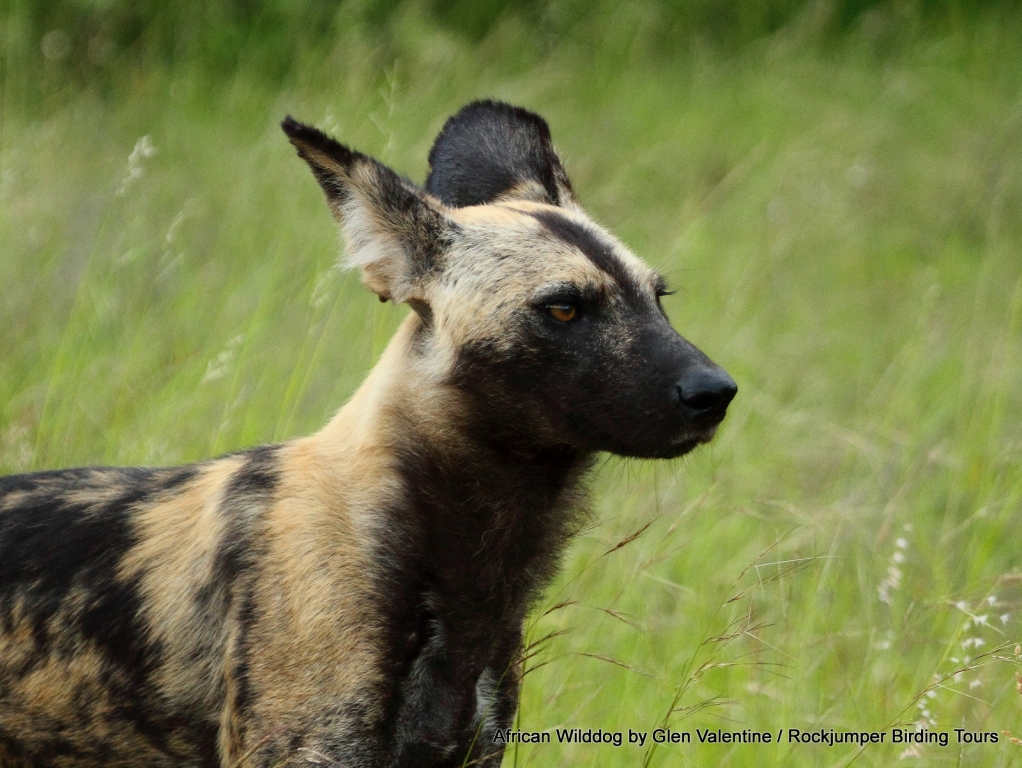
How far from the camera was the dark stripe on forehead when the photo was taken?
291cm

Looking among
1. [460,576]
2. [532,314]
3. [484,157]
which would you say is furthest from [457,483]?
[484,157]

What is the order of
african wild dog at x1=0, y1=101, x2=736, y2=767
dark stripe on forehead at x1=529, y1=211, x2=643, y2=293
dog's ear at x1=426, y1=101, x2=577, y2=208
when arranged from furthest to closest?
dog's ear at x1=426, y1=101, x2=577, y2=208 < dark stripe on forehead at x1=529, y1=211, x2=643, y2=293 < african wild dog at x1=0, y1=101, x2=736, y2=767

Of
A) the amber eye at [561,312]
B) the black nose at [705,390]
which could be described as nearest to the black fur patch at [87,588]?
the amber eye at [561,312]

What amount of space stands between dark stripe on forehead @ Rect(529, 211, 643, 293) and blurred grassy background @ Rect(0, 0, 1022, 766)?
2.17 feet

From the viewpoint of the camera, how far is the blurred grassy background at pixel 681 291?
349 centimetres

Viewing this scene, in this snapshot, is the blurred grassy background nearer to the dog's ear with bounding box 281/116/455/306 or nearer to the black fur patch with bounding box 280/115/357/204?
the dog's ear with bounding box 281/116/455/306

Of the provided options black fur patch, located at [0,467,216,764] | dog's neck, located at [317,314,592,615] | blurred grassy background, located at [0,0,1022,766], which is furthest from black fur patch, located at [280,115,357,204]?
blurred grassy background, located at [0,0,1022,766]

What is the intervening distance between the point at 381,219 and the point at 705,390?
2.94ft

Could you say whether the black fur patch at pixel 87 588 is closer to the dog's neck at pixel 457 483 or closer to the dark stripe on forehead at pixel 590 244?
the dog's neck at pixel 457 483

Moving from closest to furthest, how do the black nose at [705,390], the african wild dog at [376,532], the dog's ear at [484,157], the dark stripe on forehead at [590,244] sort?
the african wild dog at [376,532] < the black nose at [705,390] < the dark stripe on forehead at [590,244] < the dog's ear at [484,157]

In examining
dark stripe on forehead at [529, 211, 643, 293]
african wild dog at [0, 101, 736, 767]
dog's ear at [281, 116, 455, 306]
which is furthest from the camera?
dark stripe on forehead at [529, 211, 643, 293]

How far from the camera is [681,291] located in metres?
6.08

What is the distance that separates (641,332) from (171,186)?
409 centimetres

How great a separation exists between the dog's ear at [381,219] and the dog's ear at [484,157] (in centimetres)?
34
